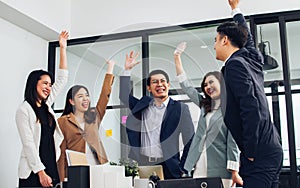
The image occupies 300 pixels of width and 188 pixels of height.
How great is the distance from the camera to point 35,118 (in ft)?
9.33

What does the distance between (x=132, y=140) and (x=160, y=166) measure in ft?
1.19

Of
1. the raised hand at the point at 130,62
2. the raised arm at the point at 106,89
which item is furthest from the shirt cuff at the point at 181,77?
the raised arm at the point at 106,89

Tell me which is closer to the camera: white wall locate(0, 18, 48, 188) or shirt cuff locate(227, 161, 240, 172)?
shirt cuff locate(227, 161, 240, 172)

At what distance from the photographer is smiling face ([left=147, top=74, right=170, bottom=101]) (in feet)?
8.41

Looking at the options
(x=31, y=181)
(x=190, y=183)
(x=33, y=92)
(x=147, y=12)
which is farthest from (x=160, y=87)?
(x=147, y=12)

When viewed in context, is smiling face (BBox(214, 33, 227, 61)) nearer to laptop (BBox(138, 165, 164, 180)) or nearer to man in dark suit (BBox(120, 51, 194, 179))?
man in dark suit (BBox(120, 51, 194, 179))

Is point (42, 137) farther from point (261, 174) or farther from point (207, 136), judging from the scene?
point (261, 174)

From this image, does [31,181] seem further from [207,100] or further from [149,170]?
[207,100]

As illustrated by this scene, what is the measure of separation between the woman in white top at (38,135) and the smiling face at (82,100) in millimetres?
255

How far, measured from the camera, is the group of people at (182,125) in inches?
76.8

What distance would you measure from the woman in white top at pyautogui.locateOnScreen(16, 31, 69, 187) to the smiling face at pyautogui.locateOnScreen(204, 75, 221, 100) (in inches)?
46.2

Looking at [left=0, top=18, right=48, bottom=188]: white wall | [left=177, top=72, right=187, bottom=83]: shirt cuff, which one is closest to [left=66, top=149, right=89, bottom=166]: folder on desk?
[left=177, top=72, right=187, bottom=83]: shirt cuff

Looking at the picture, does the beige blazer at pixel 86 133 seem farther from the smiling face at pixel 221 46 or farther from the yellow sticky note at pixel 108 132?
the smiling face at pixel 221 46

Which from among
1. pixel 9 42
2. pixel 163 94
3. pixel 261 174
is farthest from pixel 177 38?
pixel 9 42
